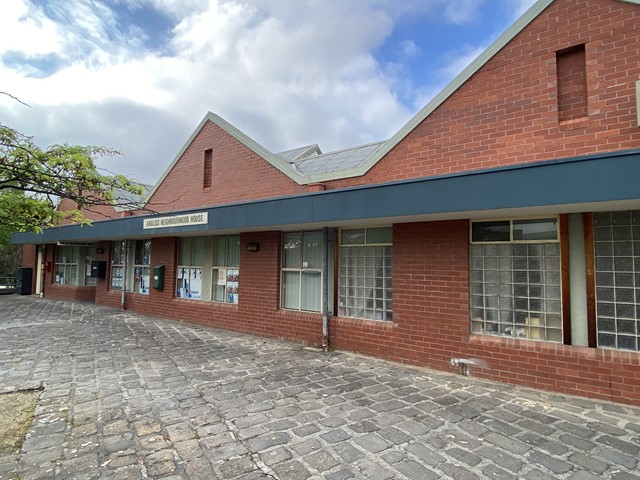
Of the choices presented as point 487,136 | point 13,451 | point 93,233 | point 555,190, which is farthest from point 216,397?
point 93,233

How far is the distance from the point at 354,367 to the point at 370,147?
19.2 feet

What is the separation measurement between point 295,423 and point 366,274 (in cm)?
360

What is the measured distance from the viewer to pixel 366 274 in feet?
23.6

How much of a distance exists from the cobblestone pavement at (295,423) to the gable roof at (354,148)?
3671 millimetres

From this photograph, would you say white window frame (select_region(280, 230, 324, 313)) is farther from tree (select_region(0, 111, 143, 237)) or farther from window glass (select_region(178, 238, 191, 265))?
tree (select_region(0, 111, 143, 237))

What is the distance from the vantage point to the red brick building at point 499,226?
184 inches

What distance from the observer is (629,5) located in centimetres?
470

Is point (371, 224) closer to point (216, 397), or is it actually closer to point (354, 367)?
point (354, 367)

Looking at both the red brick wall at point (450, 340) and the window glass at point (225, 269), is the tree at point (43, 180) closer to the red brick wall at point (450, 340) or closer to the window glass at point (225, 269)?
the red brick wall at point (450, 340)

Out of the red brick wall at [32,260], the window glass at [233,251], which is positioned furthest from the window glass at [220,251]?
the red brick wall at [32,260]

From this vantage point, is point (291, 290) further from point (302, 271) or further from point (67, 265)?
point (67, 265)

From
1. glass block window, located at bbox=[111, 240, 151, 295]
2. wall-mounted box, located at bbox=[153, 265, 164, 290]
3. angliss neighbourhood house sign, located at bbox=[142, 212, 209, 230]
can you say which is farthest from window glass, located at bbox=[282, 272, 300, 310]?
glass block window, located at bbox=[111, 240, 151, 295]

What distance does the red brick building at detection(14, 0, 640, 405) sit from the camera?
15.3 ft

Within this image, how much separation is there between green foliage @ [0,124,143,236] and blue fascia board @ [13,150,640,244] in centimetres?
325
